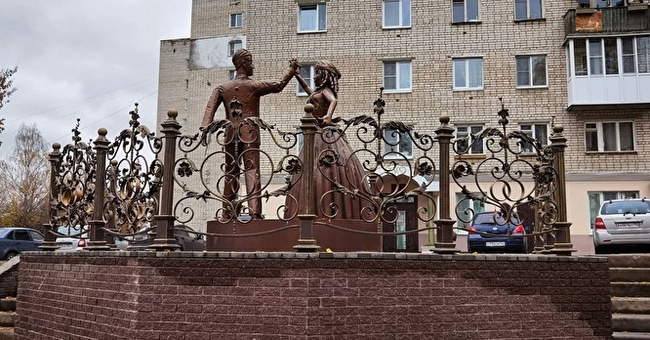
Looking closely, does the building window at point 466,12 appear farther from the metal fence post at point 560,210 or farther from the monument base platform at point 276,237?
the monument base platform at point 276,237

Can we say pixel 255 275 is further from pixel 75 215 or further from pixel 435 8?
pixel 435 8

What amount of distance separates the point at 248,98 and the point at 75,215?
281 cm

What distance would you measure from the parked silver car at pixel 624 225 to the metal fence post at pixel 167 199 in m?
13.0

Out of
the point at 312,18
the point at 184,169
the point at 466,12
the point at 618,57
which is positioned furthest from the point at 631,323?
the point at 312,18

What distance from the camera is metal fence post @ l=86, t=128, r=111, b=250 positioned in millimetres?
7160

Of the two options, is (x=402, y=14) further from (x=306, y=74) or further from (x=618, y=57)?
(x=618, y=57)

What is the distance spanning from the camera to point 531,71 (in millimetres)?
28344

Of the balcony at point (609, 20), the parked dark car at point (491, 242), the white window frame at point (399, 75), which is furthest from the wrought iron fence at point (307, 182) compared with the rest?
the balcony at point (609, 20)

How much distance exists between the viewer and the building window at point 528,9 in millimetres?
28928

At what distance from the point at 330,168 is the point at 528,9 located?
25136 millimetres

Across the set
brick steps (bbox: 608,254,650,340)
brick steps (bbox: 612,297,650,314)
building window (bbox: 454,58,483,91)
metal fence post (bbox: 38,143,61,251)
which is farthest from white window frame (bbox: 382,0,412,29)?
metal fence post (bbox: 38,143,61,251)

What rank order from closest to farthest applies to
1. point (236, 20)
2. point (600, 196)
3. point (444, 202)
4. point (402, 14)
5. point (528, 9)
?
point (444, 202)
point (600, 196)
point (528, 9)
point (402, 14)
point (236, 20)

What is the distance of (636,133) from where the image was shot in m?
27.2

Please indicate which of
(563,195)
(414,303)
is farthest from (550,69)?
(414,303)
